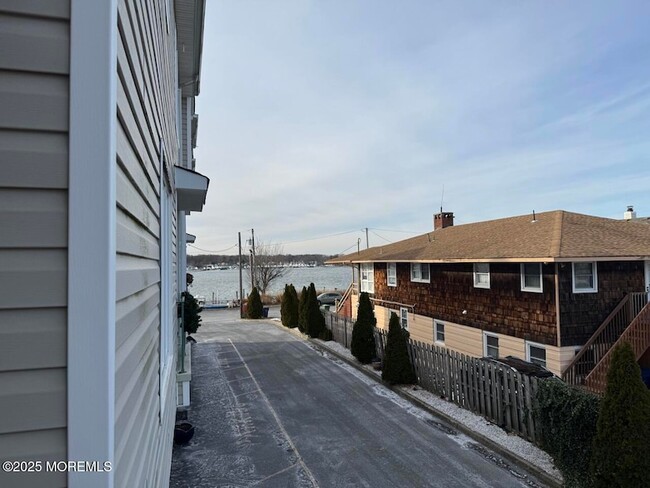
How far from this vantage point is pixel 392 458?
6.28 m

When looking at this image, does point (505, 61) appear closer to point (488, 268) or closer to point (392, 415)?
point (488, 268)

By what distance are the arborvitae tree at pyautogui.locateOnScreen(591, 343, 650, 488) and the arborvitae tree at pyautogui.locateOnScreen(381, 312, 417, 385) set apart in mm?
5263

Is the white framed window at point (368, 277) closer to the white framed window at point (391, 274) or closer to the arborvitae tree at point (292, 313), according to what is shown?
the white framed window at point (391, 274)

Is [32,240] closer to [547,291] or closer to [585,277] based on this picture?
[547,291]

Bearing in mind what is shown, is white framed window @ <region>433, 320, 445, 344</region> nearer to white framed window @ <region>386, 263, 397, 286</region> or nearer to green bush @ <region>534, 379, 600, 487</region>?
white framed window @ <region>386, 263, 397, 286</region>

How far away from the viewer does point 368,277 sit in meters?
22.7

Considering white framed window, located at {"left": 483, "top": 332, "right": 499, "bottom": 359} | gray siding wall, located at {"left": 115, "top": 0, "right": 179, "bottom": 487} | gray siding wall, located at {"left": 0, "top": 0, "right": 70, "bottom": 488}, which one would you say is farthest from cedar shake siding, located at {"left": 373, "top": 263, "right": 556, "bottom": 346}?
gray siding wall, located at {"left": 0, "top": 0, "right": 70, "bottom": 488}

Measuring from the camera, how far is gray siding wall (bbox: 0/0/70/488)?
1.10 m

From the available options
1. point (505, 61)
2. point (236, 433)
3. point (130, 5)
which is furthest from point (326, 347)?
point (130, 5)

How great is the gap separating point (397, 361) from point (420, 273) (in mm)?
8390

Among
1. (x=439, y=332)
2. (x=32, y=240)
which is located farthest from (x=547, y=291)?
(x=32, y=240)

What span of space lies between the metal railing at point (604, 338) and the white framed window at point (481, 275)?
348 centimetres

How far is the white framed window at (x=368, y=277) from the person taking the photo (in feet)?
72.8

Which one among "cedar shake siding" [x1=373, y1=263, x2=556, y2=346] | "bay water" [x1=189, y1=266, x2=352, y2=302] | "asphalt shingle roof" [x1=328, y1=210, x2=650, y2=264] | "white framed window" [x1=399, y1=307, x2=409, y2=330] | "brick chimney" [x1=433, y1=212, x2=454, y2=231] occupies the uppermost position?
"brick chimney" [x1=433, y1=212, x2=454, y2=231]
